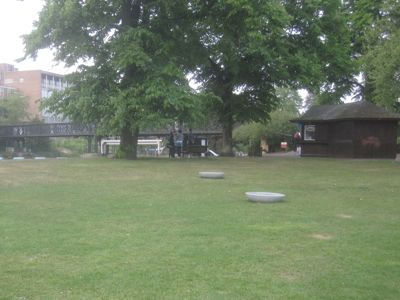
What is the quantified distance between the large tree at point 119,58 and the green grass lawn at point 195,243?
34.7 feet

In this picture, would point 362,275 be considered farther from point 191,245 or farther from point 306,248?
point 191,245

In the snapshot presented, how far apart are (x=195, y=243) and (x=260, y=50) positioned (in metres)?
23.3

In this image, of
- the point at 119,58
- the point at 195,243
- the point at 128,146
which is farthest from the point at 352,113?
the point at 195,243

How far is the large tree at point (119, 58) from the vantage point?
25.2 metres

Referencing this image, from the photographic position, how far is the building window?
36438mm

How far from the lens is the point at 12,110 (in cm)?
8025

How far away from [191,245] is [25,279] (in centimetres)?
250

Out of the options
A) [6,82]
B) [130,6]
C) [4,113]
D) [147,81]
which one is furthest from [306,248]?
[6,82]

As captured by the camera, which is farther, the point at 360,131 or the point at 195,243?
the point at 360,131

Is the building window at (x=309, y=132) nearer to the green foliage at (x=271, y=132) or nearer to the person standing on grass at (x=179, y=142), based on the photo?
the person standing on grass at (x=179, y=142)

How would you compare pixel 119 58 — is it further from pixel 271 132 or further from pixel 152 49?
pixel 271 132

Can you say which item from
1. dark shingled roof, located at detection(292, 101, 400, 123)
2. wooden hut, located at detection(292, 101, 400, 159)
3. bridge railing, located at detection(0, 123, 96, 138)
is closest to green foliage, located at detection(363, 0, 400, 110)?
dark shingled roof, located at detection(292, 101, 400, 123)

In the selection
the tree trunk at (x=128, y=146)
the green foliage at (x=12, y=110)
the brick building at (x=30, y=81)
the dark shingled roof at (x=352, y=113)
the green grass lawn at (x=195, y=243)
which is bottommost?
the green grass lawn at (x=195, y=243)

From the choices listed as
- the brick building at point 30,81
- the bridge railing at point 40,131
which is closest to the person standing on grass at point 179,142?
the bridge railing at point 40,131
